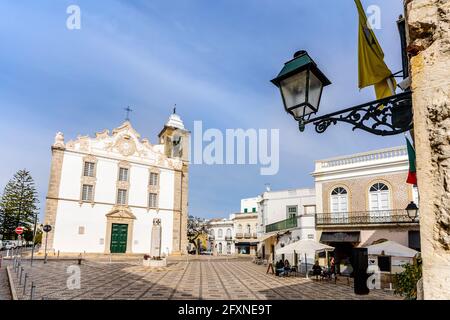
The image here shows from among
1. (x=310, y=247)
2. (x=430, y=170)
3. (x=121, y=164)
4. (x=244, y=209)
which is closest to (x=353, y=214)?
(x=310, y=247)

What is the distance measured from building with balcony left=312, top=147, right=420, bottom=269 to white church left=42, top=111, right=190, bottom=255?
14.4 meters

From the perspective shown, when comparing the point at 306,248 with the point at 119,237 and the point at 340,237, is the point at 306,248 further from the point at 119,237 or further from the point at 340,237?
the point at 119,237

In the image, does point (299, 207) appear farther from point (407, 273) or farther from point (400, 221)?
point (407, 273)

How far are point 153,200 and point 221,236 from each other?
28.2 metres

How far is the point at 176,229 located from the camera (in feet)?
110

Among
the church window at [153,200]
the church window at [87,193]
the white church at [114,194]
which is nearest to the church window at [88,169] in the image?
the white church at [114,194]

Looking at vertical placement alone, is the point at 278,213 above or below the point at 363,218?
above

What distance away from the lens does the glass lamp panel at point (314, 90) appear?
3.04 metres

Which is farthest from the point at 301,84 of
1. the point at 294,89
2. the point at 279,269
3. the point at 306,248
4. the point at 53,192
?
the point at 53,192

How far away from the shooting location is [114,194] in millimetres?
30328

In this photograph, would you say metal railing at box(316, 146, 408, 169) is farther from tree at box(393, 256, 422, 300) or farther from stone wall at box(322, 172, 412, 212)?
tree at box(393, 256, 422, 300)

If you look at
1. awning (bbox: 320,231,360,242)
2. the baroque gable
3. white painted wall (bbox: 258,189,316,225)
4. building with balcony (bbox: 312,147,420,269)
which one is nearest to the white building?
white painted wall (bbox: 258,189,316,225)

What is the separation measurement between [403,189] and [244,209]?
144 ft

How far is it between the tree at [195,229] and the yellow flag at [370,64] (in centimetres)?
4512
